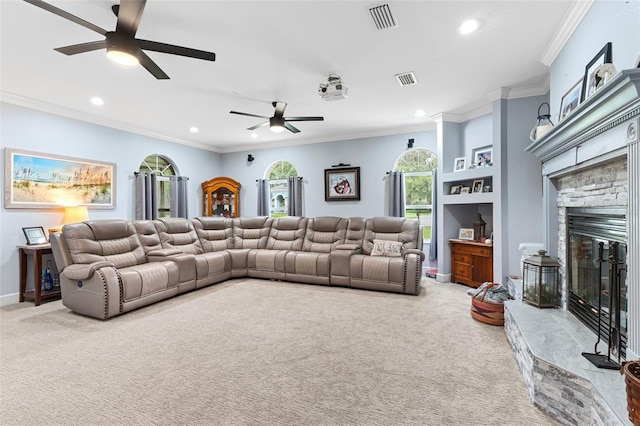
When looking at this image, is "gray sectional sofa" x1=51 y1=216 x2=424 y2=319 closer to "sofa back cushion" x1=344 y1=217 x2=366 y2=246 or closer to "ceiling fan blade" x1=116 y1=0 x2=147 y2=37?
"sofa back cushion" x1=344 y1=217 x2=366 y2=246

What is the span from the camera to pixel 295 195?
22.2 ft

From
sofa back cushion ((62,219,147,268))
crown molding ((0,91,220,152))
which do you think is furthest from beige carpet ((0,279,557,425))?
crown molding ((0,91,220,152))

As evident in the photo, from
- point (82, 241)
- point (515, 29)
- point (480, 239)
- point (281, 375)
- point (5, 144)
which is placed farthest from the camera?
point (480, 239)

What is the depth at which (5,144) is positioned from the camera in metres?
3.97

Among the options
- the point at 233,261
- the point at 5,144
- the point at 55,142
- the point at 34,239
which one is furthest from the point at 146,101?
the point at 233,261

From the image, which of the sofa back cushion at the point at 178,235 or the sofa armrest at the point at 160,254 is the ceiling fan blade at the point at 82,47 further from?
the sofa back cushion at the point at 178,235

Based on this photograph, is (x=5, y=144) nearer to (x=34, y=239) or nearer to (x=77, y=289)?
(x=34, y=239)

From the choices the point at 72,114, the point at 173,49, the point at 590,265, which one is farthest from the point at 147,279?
the point at 590,265

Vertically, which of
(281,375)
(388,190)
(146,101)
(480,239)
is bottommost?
(281,375)

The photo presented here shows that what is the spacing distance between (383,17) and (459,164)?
3315mm

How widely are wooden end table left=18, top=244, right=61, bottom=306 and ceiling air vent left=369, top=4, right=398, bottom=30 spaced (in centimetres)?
478

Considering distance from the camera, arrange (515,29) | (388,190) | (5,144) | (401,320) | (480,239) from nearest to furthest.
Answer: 1. (515,29)
2. (401,320)
3. (5,144)
4. (480,239)
5. (388,190)

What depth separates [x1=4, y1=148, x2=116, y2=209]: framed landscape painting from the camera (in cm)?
404

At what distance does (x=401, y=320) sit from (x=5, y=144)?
5.51 m
